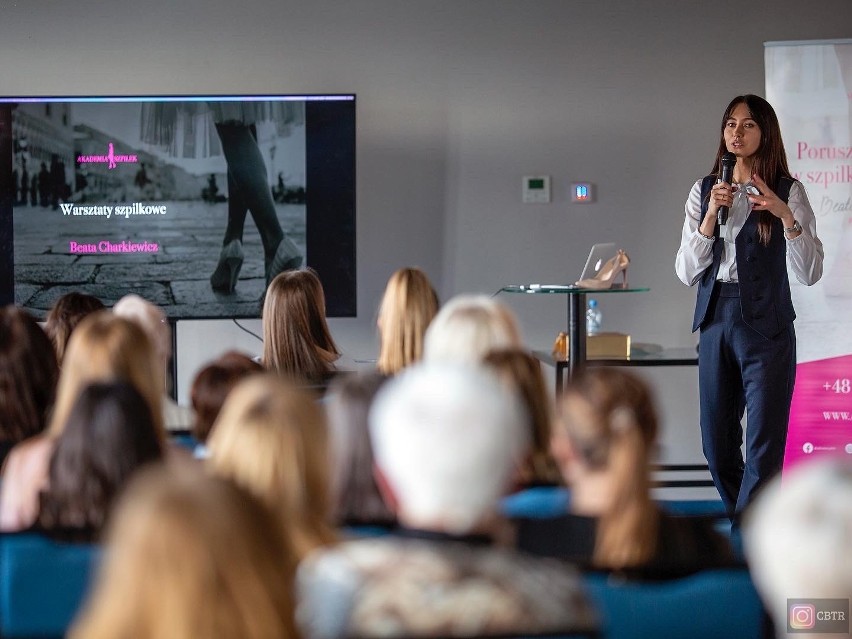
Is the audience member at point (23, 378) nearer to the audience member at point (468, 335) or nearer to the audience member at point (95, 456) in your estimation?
the audience member at point (95, 456)

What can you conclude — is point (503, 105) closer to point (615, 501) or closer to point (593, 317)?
point (593, 317)

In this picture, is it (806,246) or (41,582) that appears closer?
(41,582)

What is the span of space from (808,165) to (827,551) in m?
4.59

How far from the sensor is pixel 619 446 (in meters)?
1.87

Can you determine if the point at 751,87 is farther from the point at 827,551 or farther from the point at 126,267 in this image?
the point at 827,551

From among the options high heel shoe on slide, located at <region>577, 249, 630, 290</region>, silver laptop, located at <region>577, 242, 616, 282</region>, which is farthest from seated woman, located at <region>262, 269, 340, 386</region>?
silver laptop, located at <region>577, 242, 616, 282</region>

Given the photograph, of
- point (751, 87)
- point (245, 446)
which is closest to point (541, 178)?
point (751, 87)

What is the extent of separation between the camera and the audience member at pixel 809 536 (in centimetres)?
120

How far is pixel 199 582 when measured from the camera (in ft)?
3.61

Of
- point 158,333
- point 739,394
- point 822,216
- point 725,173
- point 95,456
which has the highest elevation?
point 725,173

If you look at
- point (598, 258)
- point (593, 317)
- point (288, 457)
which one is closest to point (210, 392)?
point (288, 457)

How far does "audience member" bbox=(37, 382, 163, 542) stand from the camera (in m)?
1.88

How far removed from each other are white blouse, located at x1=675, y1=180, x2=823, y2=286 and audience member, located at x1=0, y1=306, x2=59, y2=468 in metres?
2.36

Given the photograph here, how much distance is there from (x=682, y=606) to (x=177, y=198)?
4084 mm
